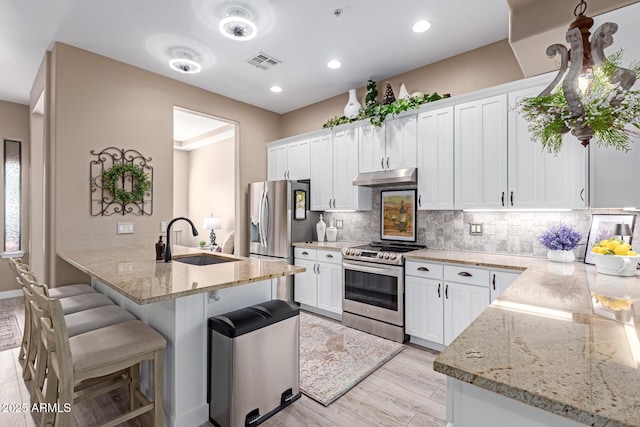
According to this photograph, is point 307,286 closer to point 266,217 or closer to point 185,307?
point 266,217

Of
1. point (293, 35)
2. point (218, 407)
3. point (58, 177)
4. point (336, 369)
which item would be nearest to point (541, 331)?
point (218, 407)

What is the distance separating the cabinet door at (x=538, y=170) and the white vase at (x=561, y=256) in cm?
39

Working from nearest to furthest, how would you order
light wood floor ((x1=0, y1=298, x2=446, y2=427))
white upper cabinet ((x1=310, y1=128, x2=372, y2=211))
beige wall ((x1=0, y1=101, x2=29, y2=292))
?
light wood floor ((x1=0, y1=298, x2=446, y2=427)) < white upper cabinet ((x1=310, y1=128, x2=372, y2=211)) < beige wall ((x1=0, y1=101, x2=29, y2=292))

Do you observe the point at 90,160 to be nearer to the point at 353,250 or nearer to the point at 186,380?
the point at 186,380

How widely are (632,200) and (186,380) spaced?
303 cm

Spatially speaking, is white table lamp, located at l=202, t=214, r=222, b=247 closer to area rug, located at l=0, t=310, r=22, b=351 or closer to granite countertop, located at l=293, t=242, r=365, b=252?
granite countertop, located at l=293, t=242, r=365, b=252

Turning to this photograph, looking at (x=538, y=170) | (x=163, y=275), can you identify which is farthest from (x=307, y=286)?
(x=538, y=170)

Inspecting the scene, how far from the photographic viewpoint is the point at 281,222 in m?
4.40

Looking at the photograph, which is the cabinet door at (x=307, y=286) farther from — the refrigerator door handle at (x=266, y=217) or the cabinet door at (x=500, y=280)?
the cabinet door at (x=500, y=280)

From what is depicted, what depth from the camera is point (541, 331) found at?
1.05m

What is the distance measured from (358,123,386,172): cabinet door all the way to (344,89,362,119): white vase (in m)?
0.30

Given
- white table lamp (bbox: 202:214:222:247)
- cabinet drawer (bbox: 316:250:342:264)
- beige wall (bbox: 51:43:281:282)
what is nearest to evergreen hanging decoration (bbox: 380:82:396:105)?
cabinet drawer (bbox: 316:250:342:264)

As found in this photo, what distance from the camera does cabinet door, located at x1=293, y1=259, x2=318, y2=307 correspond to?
4152mm

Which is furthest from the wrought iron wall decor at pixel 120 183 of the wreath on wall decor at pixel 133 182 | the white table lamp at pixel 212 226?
the white table lamp at pixel 212 226
